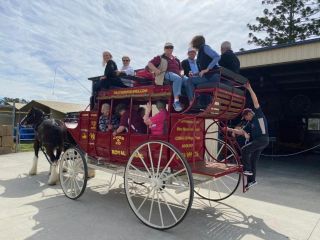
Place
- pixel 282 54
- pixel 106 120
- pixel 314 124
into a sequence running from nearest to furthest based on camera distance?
1. pixel 106 120
2. pixel 282 54
3. pixel 314 124

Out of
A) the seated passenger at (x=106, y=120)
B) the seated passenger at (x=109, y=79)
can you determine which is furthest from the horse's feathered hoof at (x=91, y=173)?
the seated passenger at (x=109, y=79)

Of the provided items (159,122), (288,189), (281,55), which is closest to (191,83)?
(159,122)

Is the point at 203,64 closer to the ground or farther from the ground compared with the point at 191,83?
farther from the ground

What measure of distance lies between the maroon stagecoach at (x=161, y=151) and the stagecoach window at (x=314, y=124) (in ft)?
49.9

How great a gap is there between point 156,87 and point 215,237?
2345 mm

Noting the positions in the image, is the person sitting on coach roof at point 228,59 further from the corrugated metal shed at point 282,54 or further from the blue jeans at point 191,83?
the corrugated metal shed at point 282,54

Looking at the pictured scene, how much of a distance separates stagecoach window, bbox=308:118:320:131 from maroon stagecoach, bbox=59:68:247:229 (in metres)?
15.2

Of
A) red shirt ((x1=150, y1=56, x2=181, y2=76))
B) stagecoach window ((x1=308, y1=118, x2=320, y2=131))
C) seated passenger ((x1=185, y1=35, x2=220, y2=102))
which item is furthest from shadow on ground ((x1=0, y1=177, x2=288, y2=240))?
stagecoach window ((x1=308, y1=118, x2=320, y2=131))

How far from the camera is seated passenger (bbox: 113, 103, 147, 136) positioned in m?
5.16

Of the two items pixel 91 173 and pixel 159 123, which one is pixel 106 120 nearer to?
pixel 159 123

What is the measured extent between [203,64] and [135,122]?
157 centimetres

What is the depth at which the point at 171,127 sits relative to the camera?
448cm

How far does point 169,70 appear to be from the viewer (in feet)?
Answer: 15.9

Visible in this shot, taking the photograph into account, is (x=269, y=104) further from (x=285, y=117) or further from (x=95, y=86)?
(x=95, y=86)
